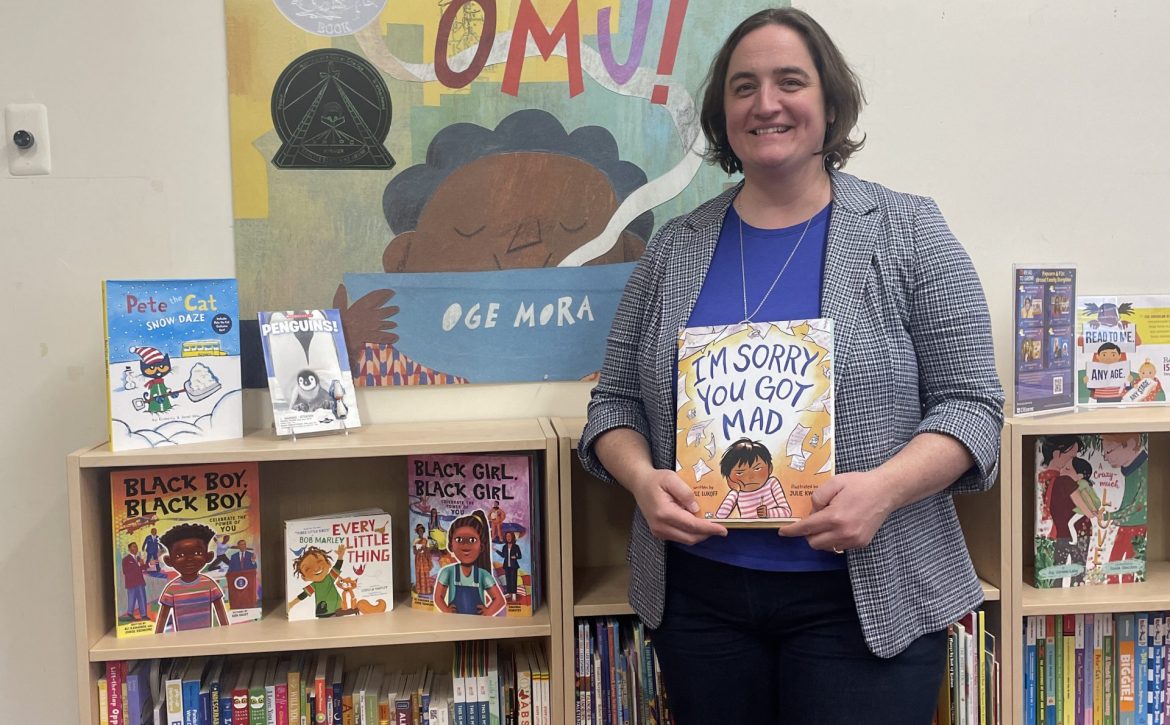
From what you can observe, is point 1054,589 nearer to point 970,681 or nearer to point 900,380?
point 970,681

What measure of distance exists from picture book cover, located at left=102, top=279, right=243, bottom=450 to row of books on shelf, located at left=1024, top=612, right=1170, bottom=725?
1647 millimetres

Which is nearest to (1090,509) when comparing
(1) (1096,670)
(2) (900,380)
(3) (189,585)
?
(1) (1096,670)

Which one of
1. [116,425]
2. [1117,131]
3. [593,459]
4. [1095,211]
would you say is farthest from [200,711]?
[1117,131]

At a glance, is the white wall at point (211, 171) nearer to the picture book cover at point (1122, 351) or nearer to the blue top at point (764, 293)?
the picture book cover at point (1122, 351)

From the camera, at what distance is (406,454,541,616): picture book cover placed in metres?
1.66

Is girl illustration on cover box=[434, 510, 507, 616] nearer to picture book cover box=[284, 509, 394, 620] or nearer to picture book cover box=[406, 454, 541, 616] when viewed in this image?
picture book cover box=[406, 454, 541, 616]

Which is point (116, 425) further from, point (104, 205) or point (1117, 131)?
point (1117, 131)

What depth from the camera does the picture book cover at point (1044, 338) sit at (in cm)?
171

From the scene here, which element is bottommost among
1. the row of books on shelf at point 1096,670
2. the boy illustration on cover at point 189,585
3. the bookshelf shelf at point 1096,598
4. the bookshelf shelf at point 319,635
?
the row of books on shelf at point 1096,670

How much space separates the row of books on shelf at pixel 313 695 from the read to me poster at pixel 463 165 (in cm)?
59

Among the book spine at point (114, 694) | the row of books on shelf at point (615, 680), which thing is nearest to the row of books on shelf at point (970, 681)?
the row of books on shelf at point (615, 680)

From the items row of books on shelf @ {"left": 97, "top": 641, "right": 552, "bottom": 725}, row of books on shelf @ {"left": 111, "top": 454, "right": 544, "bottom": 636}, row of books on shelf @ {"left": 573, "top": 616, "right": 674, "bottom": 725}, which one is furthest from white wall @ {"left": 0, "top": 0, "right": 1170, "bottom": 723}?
row of books on shelf @ {"left": 573, "top": 616, "right": 674, "bottom": 725}

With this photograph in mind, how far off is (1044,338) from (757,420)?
0.86 meters

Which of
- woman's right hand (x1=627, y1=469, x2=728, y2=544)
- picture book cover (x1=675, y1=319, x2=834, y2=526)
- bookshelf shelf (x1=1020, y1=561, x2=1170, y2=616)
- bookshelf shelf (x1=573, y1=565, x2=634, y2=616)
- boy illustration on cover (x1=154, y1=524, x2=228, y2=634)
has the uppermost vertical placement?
picture book cover (x1=675, y1=319, x2=834, y2=526)
